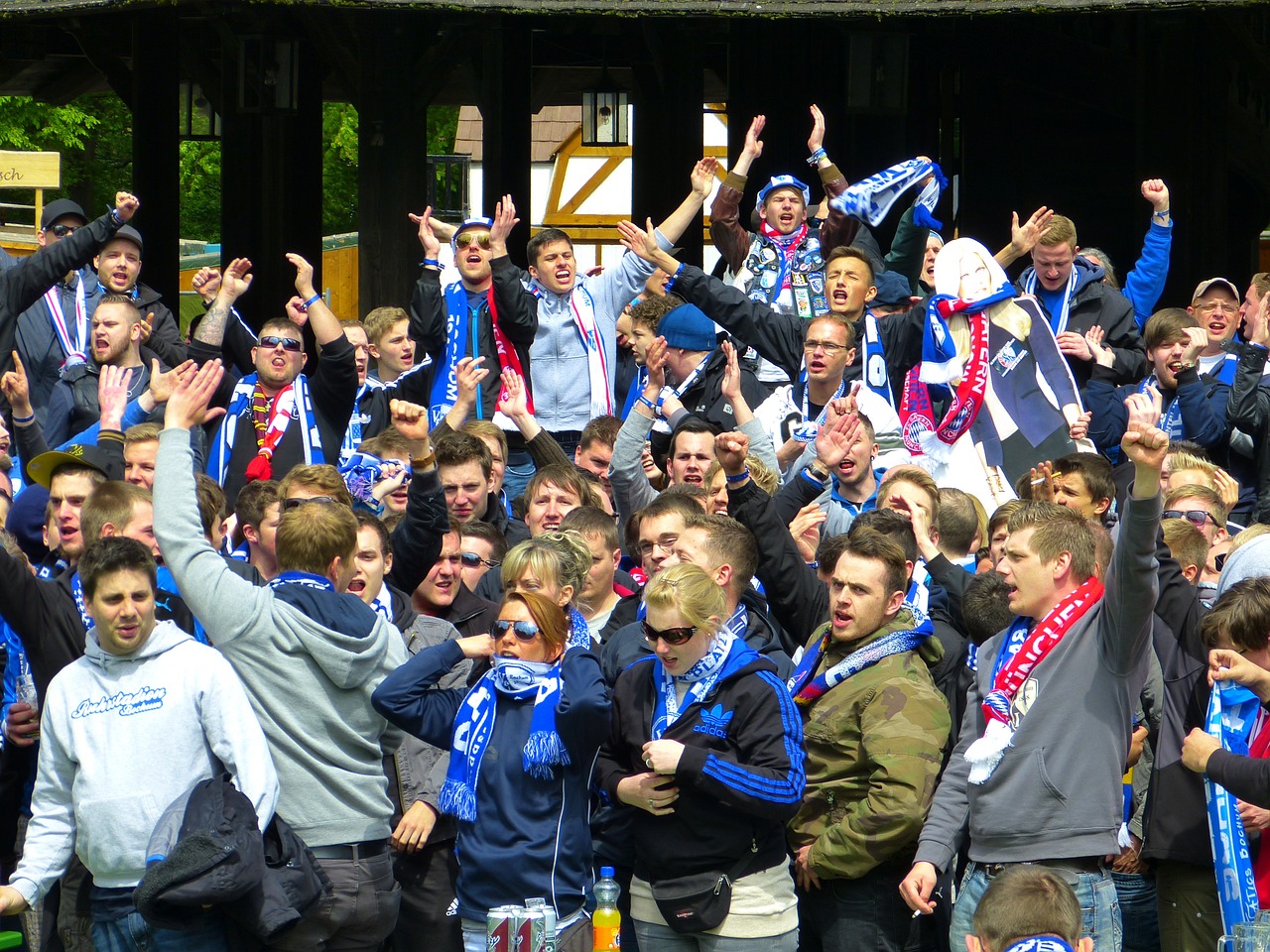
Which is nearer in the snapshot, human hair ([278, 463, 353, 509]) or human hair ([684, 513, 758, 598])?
human hair ([684, 513, 758, 598])

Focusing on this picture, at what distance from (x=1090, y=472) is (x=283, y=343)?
3.92 metres

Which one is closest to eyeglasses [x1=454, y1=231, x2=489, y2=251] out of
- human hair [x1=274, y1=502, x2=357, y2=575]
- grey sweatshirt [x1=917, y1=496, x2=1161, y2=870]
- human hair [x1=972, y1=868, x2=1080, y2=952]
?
human hair [x1=274, y1=502, x2=357, y2=575]

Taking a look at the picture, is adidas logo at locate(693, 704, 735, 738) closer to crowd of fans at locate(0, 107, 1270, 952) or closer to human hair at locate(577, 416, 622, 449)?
crowd of fans at locate(0, 107, 1270, 952)

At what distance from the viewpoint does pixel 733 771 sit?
5098 mm

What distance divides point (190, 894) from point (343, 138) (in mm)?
31074

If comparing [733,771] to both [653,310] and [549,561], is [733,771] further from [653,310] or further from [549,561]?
[653,310]

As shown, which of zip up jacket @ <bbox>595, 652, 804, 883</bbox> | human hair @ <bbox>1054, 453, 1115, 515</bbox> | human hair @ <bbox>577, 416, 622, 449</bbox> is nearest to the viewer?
zip up jacket @ <bbox>595, 652, 804, 883</bbox>

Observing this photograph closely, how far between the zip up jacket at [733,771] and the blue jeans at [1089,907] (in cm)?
54

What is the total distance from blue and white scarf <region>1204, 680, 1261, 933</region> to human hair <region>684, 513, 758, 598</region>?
145 cm

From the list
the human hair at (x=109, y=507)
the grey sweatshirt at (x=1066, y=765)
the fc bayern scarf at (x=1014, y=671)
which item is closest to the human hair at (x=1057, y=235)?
the fc bayern scarf at (x=1014, y=671)

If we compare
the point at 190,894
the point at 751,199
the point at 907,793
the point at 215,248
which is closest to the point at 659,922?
the point at 907,793

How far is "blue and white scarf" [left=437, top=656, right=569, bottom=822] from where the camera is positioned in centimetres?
533

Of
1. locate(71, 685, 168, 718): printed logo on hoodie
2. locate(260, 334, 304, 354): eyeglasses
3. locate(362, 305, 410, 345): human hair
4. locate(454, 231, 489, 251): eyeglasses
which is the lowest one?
locate(71, 685, 168, 718): printed logo on hoodie

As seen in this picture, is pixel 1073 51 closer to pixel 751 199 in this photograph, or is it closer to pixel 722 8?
pixel 751 199
